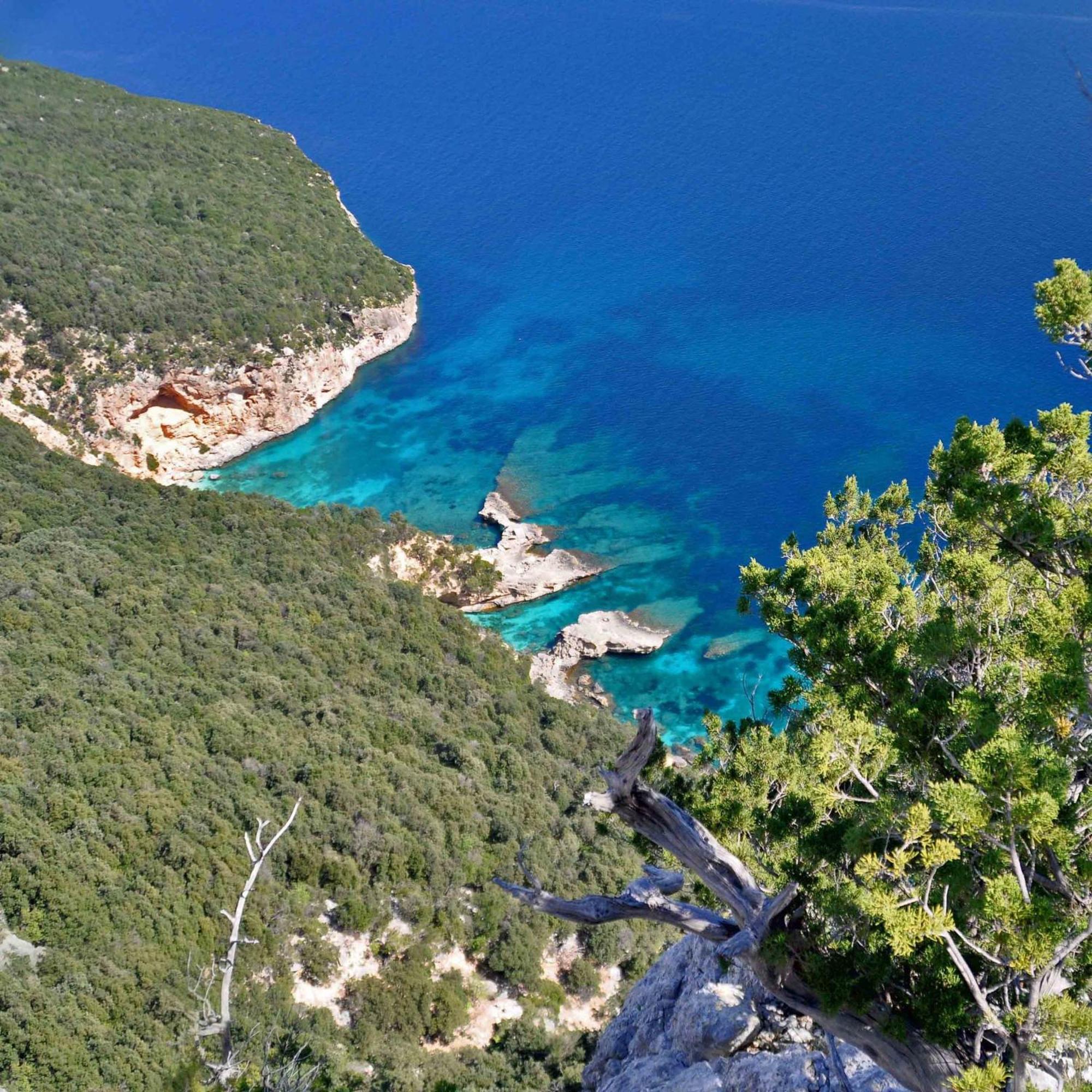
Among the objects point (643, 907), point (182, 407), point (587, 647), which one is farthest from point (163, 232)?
point (643, 907)

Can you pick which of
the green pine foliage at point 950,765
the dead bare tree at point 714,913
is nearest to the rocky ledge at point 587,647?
the green pine foliage at point 950,765

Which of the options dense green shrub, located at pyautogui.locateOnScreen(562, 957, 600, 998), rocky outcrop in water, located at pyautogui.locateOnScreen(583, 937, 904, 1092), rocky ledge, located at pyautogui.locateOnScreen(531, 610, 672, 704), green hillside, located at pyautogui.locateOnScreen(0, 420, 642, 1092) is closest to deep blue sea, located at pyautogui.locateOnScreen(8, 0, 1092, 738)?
rocky ledge, located at pyautogui.locateOnScreen(531, 610, 672, 704)

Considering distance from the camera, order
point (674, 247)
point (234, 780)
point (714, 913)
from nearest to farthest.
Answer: point (714, 913) → point (234, 780) → point (674, 247)

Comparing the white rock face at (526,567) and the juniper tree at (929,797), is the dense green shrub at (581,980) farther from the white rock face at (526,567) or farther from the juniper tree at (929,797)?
the white rock face at (526,567)

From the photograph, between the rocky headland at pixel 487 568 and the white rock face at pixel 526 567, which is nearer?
the rocky headland at pixel 487 568

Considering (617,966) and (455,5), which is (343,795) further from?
(455,5)

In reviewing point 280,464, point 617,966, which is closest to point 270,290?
point 280,464

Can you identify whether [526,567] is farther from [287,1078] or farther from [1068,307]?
[1068,307]
